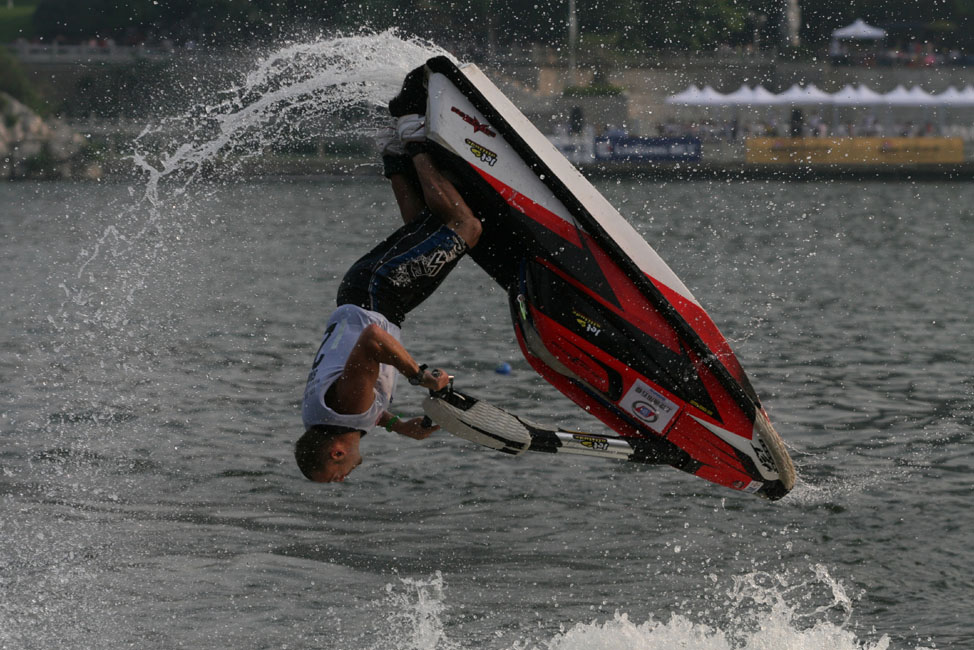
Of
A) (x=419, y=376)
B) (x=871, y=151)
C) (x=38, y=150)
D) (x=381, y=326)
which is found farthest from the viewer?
(x=38, y=150)

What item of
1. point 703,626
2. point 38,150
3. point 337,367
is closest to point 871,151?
point 38,150

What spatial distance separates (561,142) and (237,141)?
4963cm

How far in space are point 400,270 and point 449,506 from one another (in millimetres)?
4299

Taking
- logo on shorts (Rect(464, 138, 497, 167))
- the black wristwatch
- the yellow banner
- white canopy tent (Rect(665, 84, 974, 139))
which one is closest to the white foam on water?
the black wristwatch

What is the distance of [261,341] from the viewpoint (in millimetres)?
20469

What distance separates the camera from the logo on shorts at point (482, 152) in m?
8.25

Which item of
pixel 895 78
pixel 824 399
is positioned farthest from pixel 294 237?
pixel 895 78

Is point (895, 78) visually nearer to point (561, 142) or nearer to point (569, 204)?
point (561, 142)

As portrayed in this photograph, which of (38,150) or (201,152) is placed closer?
(201,152)

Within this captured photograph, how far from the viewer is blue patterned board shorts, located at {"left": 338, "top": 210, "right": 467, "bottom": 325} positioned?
802 centimetres

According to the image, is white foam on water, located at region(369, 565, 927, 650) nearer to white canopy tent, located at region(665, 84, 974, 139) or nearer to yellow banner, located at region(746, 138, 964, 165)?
white canopy tent, located at region(665, 84, 974, 139)

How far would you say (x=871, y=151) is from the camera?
59562 mm

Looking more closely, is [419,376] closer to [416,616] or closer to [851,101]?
[416,616]

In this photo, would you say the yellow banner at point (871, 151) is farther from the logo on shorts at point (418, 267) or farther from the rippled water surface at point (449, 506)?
the logo on shorts at point (418, 267)
